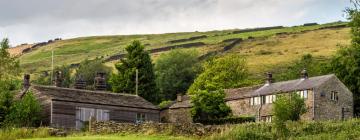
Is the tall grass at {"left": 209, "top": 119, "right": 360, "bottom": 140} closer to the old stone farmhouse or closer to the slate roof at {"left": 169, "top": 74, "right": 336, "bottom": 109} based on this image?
the old stone farmhouse

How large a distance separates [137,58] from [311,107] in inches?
1332

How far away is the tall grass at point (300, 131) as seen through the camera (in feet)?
175

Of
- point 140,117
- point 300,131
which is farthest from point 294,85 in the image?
point 300,131

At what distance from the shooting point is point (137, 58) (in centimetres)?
12094

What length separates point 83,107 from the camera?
88.5 meters

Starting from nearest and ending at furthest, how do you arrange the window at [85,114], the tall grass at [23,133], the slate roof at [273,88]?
the tall grass at [23,133] → the window at [85,114] → the slate roof at [273,88]

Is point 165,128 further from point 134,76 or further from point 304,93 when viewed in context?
point 134,76

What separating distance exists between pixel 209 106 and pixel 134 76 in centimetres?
2439

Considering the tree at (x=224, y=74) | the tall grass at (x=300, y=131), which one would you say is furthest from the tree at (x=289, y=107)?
the tree at (x=224, y=74)

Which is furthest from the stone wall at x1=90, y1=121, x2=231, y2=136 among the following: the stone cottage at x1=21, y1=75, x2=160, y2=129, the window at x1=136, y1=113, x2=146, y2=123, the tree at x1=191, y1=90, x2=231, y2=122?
the tree at x1=191, y1=90, x2=231, y2=122

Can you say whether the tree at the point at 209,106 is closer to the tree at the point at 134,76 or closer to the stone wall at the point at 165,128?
the tree at the point at 134,76

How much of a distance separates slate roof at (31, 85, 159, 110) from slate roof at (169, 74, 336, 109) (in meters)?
15.4

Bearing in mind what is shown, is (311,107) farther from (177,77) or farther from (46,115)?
(177,77)

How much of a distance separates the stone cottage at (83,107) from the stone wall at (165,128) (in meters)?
19.7
